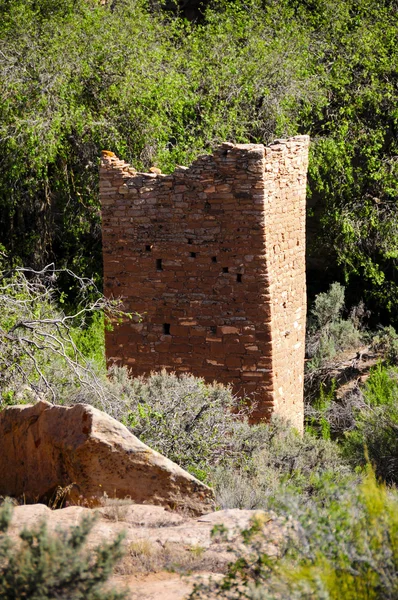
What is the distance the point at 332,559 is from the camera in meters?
4.61

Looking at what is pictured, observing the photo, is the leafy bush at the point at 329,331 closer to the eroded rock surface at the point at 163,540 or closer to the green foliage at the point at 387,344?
the green foliage at the point at 387,344

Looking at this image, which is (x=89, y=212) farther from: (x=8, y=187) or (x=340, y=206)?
(x=340, y=206)

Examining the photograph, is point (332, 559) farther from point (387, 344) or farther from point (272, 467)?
point (387, 344)

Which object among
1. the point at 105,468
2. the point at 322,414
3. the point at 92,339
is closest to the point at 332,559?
the point at 105,468

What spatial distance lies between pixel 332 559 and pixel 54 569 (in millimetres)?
1264

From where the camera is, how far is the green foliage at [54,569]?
420cm

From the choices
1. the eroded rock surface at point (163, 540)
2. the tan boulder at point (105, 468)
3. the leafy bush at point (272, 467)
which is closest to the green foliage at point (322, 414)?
the leafy bush at point (272, 467)

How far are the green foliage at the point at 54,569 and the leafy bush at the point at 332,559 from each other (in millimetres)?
541

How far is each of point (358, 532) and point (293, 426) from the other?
6.04 metres

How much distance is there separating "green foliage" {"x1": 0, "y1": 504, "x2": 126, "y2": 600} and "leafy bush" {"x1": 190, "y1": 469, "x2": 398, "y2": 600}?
54 centimetres

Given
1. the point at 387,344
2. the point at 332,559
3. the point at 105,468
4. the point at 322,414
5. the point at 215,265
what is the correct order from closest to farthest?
the point at 332,559 → the point at 105,468 → the point at 215,265 → the point at 322,414 → the point at 387,344

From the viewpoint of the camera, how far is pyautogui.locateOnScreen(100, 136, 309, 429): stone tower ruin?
32.3 ft

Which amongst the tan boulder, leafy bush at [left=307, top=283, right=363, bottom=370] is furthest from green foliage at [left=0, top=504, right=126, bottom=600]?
leafy bush at [left=307, top=283, right=363, bottom=370]

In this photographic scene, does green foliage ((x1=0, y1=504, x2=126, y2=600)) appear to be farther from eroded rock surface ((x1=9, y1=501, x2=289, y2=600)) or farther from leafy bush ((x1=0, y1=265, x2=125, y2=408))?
leafy bush ((x1=0, y1=265, x2=125, y2=408))
